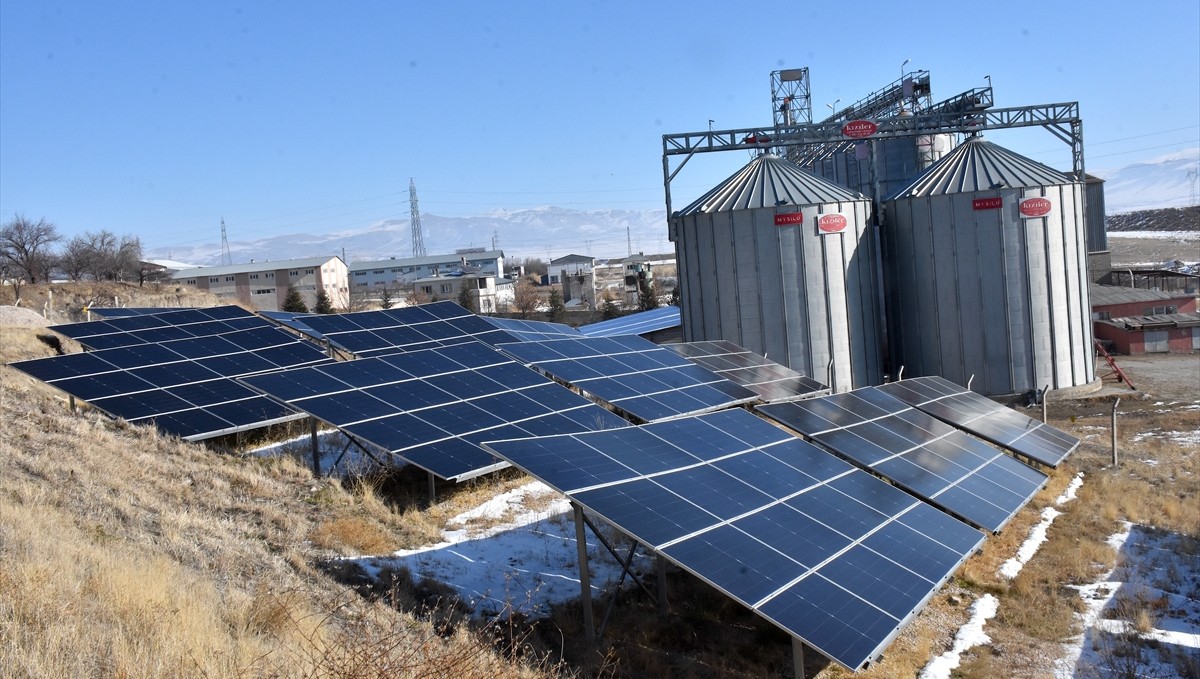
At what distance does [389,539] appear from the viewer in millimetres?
14062

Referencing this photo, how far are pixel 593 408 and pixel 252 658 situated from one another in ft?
38.8

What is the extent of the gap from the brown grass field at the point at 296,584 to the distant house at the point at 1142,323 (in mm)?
26314

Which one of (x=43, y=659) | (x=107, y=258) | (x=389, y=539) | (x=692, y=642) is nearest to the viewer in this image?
(x=43, y=659)

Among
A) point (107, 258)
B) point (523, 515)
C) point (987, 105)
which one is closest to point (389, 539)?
point (523, 515)

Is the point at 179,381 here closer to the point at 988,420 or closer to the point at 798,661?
the point at 798,661

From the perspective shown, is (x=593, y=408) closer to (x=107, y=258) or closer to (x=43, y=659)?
(x=43, y=659)

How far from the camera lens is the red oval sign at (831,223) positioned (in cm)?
3403

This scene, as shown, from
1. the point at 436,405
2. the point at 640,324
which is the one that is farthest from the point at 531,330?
the point at 640,324

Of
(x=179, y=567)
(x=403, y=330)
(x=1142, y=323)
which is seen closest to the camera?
(x=179, y=567)

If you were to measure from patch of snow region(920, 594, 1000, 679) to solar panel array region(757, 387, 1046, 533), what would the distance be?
1.28 meters

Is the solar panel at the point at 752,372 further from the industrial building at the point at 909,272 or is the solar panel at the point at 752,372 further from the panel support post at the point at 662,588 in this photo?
the panel support post at the point at 662,588

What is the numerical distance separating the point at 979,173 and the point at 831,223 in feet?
20.3

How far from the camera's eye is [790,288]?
3381cm

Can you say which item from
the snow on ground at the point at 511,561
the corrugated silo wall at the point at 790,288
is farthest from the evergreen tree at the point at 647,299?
the snow on ground at the point at 511,561
